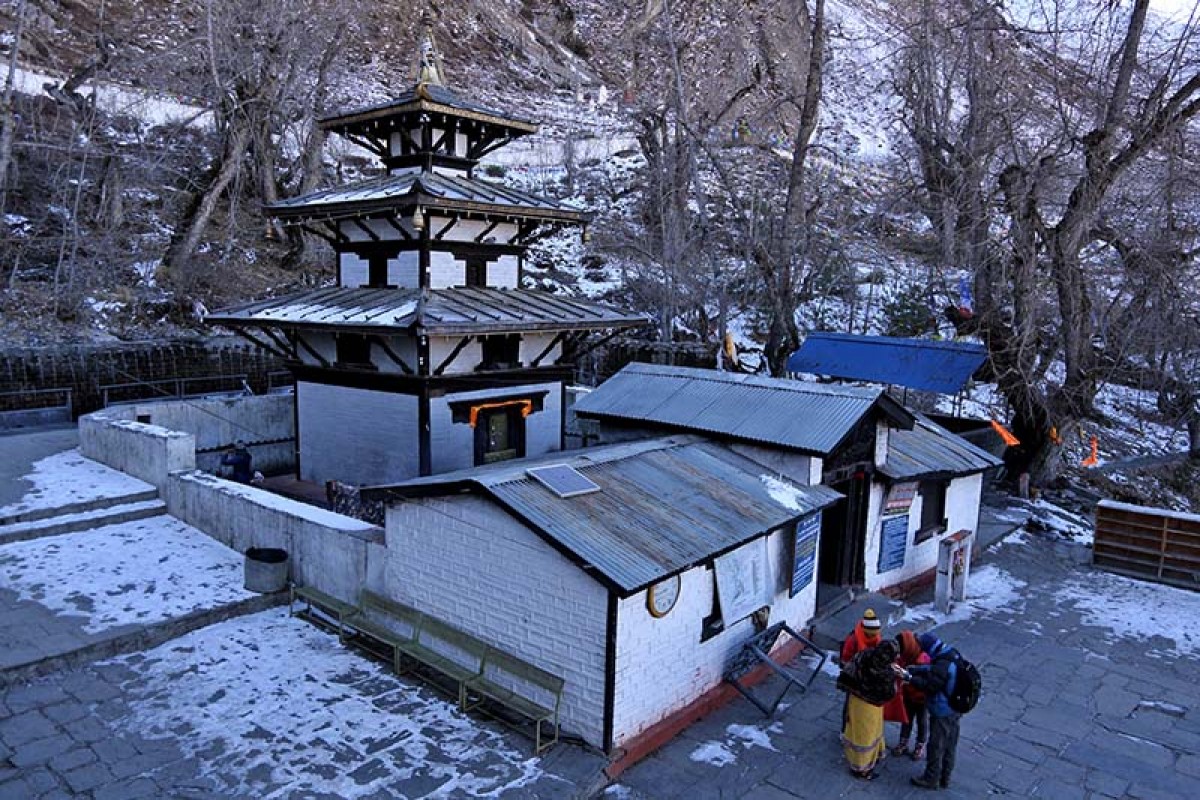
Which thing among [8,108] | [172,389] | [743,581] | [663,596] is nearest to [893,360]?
[743,581]

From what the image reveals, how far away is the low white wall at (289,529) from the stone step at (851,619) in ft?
20.1

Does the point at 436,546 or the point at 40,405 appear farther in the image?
the point at 40,405

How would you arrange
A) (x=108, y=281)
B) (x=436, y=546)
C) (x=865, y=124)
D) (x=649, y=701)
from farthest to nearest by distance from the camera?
(x=865, y=124) < (x=108, y=281) < (x=436, y=546) < (x=649, y=701)

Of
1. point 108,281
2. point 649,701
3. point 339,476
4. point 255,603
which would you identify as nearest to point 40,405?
point 108,281

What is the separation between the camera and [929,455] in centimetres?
1371

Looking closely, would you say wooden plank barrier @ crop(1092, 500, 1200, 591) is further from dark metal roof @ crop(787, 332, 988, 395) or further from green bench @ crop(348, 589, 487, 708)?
green bench @ crop(348, 589, 487, 708)

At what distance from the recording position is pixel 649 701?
8.23m

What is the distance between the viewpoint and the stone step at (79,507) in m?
12.4

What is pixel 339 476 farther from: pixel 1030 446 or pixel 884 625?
pixel 1030 446

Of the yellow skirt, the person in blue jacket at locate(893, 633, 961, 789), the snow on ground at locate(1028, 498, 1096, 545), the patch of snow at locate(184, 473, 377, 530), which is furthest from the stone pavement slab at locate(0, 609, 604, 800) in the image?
the snow on ground at locate(1028, 498, 1096, 545)

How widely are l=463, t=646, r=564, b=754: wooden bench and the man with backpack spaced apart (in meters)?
3.46

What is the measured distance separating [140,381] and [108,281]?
7.02 metres

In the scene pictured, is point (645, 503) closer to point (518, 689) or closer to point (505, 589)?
point (505, 589)

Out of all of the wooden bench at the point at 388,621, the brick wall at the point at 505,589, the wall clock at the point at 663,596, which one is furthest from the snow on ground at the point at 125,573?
the wall clock at the point at 663,596
